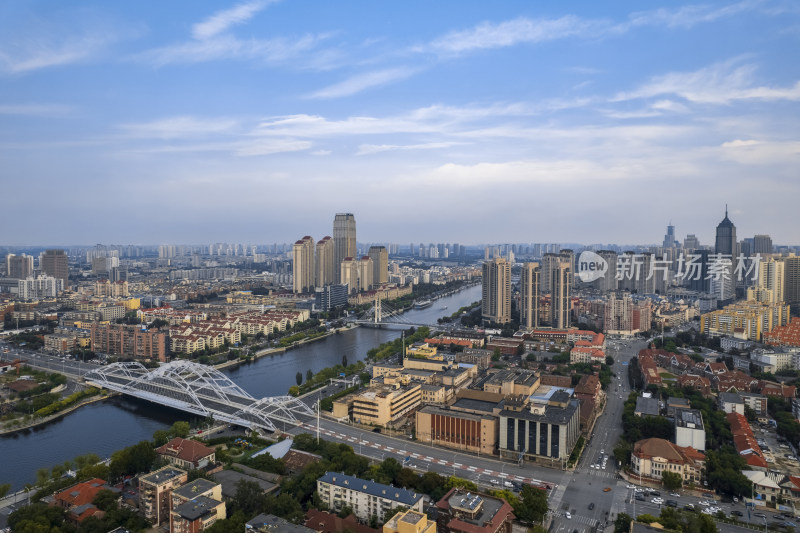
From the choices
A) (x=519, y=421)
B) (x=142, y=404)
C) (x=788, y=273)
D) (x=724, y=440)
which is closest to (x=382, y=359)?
(x=142, y=404)

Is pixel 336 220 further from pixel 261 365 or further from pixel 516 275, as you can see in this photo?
pixel 261 365

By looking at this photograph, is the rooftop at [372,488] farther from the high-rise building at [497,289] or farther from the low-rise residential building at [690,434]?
the high-rise building at [497,289]

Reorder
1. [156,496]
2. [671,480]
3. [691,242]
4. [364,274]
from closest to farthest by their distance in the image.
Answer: [156,496], [671,480], [364,274], [691,242]

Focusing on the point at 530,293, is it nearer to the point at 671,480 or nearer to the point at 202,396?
the point at 202,396

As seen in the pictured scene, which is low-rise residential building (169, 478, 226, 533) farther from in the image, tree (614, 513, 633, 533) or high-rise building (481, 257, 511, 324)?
high-rise building (481, 257, 511, 324)

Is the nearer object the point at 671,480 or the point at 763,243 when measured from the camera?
the point at 671,480

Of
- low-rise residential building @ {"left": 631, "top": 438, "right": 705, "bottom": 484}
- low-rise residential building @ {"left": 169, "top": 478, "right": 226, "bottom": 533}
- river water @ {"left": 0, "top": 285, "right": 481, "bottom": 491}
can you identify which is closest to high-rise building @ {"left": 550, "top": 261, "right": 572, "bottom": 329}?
river water @ {"left": 0, "top": 285, "right": 481, "bottom": 491}

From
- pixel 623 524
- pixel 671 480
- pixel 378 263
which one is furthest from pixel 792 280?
pixel 623 524
